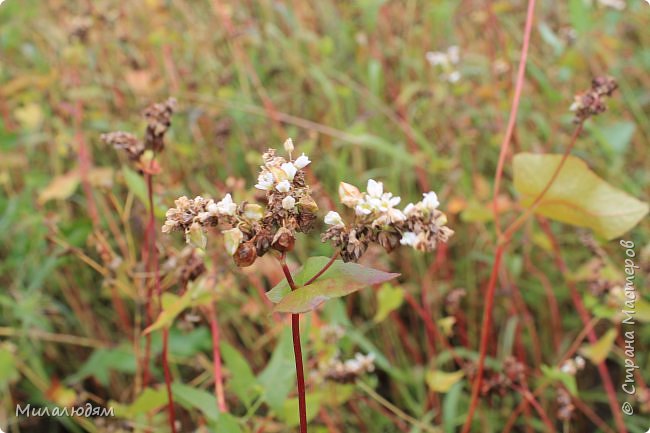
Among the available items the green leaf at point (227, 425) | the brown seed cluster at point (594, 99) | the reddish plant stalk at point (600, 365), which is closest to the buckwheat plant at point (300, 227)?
the green leaf at point (227, 425)

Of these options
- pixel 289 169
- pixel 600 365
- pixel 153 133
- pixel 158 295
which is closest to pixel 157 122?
pixel 153 133

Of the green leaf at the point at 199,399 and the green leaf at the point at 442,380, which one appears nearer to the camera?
the green leaf at the point at 199,399

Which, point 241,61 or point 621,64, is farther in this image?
point 621,64

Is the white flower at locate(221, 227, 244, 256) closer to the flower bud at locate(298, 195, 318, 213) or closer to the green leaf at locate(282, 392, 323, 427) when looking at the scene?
the flower bud at locate(298, 195, 318, 213)

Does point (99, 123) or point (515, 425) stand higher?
point (99, 123)

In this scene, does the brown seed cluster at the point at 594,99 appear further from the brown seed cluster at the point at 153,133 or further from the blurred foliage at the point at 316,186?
the brown seed cluster at the point at 153,133

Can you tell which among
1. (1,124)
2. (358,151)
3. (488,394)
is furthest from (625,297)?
(1,124)

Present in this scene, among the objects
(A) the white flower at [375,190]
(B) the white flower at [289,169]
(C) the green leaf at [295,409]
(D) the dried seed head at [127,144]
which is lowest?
(C) the green leaf at [295,409]

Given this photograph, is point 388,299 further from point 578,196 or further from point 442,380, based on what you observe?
point 578,196

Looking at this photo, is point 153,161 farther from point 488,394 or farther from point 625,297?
point 625,297
